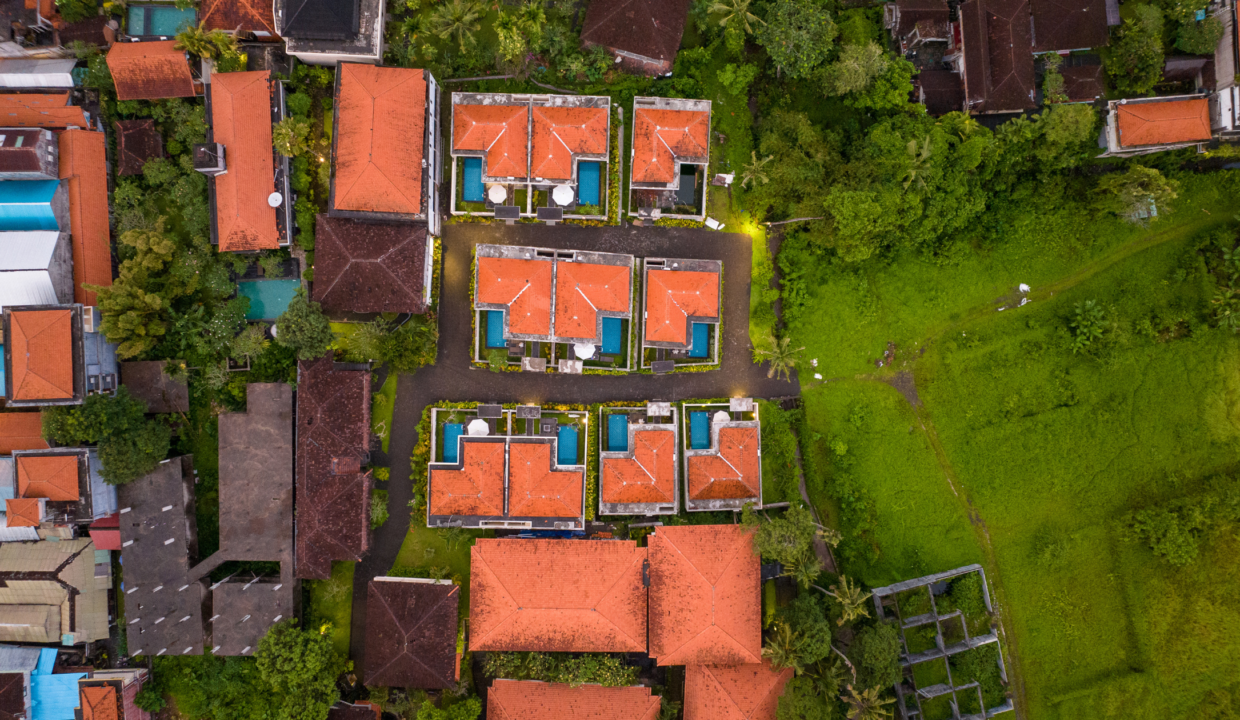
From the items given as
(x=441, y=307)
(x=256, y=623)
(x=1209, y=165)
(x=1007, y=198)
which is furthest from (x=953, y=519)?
(x=256, y=623)

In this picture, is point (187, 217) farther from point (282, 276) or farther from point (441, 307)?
point (441, 307)

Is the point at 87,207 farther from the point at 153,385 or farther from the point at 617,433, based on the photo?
the point at 617,433

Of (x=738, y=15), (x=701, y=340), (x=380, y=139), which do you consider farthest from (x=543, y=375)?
(x=738, y=15)

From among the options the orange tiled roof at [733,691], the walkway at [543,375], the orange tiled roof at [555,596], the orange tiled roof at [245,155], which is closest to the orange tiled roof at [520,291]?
the walkway at [543,375]

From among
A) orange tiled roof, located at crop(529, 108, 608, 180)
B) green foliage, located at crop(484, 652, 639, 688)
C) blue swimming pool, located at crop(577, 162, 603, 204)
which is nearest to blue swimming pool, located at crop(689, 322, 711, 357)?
blue swimming pool, located at crop(577, 162, 603, 204)

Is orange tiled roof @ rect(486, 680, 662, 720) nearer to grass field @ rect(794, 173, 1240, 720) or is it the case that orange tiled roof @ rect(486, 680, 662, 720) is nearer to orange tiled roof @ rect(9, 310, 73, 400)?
grass field @ rect(794, 173, 1240, 720)

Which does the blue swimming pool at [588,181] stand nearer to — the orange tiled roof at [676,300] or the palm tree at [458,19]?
the orange tiled roof at [676,300]
